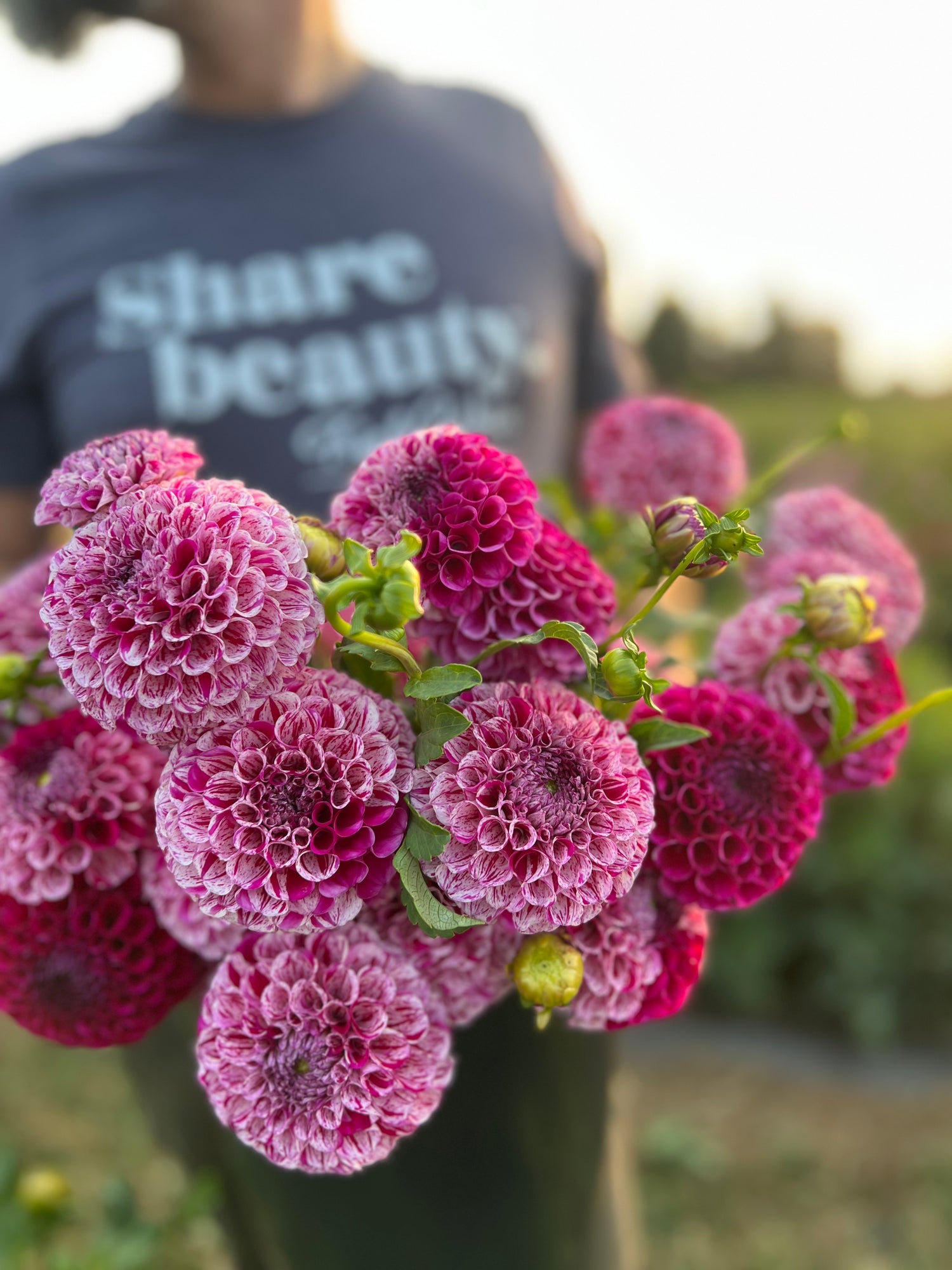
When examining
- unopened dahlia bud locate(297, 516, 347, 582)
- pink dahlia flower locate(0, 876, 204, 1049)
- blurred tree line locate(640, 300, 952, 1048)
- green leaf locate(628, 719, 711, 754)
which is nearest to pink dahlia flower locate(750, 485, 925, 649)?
green leaf locate(628, 719, 711, 754)

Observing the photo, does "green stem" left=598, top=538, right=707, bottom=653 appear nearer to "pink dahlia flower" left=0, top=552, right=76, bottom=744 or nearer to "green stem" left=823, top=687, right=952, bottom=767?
"green stem" left=823, top=687, right=952, bottom=767

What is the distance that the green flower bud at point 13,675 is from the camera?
0.42m

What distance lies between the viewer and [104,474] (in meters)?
0.36

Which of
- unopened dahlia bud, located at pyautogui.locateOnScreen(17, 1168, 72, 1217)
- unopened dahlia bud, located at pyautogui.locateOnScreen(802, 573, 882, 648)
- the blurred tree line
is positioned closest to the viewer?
unopened dahlia bud, located at pyautogui.locateOnScreen(802, 573, 882, 648)

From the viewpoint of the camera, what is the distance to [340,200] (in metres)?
1.07

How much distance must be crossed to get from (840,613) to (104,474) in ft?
1.00

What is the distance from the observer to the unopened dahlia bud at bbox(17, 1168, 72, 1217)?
3.23 ft

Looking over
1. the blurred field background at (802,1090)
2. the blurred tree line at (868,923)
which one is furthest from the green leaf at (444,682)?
the blurred field background at (802,1090)

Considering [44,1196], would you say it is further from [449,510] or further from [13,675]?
[449,510]

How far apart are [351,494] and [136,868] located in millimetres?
196

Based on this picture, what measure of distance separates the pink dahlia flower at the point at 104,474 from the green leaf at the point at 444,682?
0.12 meters

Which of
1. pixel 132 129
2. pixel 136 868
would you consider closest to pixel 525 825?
pixel 136 868

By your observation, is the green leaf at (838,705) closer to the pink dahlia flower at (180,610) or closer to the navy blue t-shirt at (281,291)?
the pink dahlia flower at (180,610)

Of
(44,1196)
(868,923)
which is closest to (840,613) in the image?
(44,1196)
